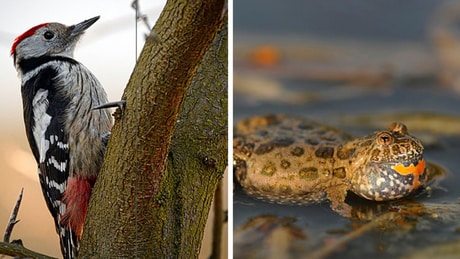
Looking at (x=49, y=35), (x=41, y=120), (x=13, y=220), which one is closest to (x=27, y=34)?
(x=49, y=35)

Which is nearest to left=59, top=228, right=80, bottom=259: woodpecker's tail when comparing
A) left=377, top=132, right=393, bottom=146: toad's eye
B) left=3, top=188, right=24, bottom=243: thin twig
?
left=3, top=188, right=24, bottom=243: thin twig

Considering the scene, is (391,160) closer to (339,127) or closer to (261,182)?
(339,127)

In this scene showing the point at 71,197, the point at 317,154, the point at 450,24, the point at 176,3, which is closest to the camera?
the point at 176,3

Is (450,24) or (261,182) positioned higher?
(450,24)

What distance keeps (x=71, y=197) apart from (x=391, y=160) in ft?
3.09

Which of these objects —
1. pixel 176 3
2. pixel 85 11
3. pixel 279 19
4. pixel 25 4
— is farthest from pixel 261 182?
pixel 25 4

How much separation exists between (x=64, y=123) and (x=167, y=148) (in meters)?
0.51

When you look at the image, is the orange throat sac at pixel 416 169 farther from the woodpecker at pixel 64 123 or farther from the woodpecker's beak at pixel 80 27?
the woodpecker's beak at pixel 80 27

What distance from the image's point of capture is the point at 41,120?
6.28 ft

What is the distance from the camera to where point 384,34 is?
1628mm

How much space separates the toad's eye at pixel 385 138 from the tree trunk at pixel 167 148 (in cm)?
43

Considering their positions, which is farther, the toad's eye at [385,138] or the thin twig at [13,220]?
the thin twig at [13,220]

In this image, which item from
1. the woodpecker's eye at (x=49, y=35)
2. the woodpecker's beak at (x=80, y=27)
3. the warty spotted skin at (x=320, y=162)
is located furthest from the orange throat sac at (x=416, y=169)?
the woodpecker's eye at (x=49, y=35)

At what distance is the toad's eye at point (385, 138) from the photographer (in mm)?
1610
